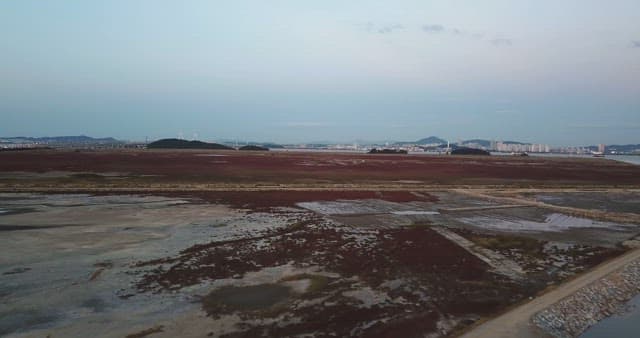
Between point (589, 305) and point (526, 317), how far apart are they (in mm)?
2030

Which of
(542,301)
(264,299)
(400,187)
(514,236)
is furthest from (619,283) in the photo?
(400,187)

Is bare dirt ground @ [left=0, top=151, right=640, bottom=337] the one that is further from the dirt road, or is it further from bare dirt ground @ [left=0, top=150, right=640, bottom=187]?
bare dirt ground @ [left=0, top=150, right=640, bottom=187]

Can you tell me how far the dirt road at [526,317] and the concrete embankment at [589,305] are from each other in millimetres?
163

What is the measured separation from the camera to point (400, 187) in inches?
1398

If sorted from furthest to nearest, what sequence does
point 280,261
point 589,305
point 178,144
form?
point 178,144 < point 280,261 < point 589,305

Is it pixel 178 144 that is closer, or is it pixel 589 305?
pixel 589 305

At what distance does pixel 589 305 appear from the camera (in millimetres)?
9969

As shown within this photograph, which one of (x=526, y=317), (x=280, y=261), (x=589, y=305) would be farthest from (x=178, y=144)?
(x=526, y=317)

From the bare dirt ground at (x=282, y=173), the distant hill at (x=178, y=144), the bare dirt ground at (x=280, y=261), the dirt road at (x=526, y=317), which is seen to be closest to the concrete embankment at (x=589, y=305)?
the dirt road at (x=526, y=317)

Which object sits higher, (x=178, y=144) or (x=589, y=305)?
(x=178, y=144)

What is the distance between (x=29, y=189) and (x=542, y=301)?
30.4 m

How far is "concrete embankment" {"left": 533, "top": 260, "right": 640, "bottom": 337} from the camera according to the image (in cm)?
884

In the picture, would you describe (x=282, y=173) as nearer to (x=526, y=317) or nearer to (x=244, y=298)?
(x=244, y=298)

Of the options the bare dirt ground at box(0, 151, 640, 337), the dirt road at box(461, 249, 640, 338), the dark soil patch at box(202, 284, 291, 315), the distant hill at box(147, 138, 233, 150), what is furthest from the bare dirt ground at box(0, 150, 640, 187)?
the distant hill at box(147, 138, 233, 150)
